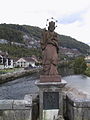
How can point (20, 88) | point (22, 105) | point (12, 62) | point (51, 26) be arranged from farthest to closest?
point (12, 62)
point (20, 88)
point (51, 26)
point (22, 105)

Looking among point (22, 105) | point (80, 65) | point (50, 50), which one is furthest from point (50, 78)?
point (80, 65)

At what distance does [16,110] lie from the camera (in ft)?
28.7

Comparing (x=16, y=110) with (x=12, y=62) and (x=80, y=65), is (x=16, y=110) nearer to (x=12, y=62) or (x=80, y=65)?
(x=80, y=65)

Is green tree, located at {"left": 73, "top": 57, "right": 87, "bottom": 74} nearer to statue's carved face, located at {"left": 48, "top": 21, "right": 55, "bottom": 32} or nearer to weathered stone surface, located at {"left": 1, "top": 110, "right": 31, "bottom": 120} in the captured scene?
statue's carved face, located at {"left": 48, "top": 21, "right": 55, "bottom": 32}

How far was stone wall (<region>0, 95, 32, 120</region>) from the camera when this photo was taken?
873 cm

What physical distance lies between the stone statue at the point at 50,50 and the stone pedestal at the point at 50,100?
21.2 inches

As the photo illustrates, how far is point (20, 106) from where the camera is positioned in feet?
28.6

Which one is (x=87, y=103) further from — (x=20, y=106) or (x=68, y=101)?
(x=20, y=106)

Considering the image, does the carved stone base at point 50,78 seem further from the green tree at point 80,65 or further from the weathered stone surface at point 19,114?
the green tree at point 80,65

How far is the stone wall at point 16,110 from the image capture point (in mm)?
8727

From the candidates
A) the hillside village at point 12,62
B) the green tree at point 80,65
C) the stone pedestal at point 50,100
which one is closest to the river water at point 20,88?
the stone pedestal at point 50,100

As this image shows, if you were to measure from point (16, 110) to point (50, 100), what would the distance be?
4.41 ft

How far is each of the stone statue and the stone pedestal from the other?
0.54 metres

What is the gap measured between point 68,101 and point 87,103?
37.3 inches
